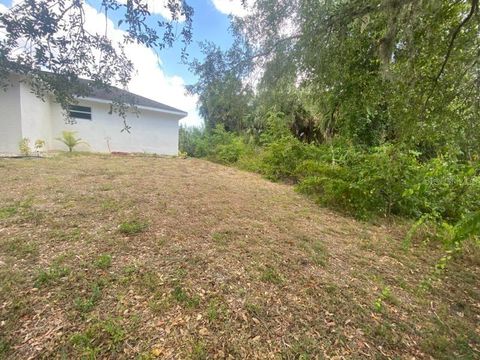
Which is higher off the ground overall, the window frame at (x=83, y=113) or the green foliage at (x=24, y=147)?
the window frame at (x=83, y=113)

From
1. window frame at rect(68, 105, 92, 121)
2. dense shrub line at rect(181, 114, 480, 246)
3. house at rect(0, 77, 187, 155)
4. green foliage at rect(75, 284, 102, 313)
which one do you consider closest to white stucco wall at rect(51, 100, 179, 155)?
house at rect(0, 77, 187, 155)

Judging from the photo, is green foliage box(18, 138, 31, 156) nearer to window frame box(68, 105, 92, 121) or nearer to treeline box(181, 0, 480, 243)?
window frame box(68, 105, 92, 121)

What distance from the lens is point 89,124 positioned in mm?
9812

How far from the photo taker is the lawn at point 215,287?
1559 mm

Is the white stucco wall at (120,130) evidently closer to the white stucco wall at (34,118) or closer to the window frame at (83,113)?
the window frame at (83,113)

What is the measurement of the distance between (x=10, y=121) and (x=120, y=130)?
363cm

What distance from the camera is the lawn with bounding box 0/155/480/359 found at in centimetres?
156

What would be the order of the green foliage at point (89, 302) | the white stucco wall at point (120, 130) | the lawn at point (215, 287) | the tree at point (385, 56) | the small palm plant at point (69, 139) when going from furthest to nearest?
1. the white stucco wall at point (120, 130)
2. the small palm plant at point (69, 139)
3. the tree at point (385, 56)
4. the green foliage at point (89, 302)
5. the lawn at point (215, 287)

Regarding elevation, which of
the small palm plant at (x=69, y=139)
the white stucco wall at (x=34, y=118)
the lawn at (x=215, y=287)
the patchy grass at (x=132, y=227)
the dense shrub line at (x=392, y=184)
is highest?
the white stucco wall at (x=34, y=118)

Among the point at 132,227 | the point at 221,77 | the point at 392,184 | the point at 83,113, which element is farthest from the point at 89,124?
the point at 392,184

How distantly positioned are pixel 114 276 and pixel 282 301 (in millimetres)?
1357

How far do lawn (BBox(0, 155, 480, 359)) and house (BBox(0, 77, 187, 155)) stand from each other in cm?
448

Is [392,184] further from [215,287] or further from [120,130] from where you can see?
[120,130]

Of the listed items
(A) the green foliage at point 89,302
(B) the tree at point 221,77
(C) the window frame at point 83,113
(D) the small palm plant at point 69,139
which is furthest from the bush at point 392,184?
(C) the window frame at point 83,113
